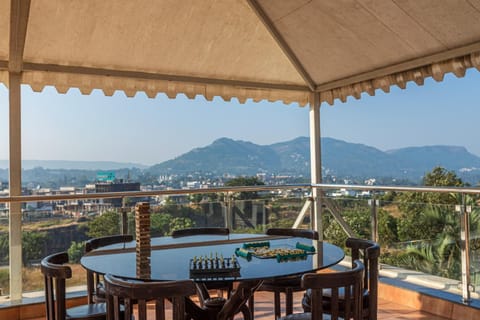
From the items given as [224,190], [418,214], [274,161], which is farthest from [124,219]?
[274,161]

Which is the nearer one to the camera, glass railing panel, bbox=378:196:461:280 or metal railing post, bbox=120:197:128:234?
glass railing panel, bbox=378:196:461:280

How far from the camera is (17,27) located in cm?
393

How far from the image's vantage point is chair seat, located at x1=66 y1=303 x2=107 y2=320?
104 inches

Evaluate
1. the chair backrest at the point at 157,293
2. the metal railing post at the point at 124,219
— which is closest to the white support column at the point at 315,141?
the metal railing post at the point at 124,219

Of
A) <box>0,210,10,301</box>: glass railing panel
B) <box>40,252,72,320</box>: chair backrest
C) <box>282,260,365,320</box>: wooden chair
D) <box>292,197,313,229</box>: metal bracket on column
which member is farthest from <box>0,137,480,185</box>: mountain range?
<box>40,252,72,320</box>: chair backrest

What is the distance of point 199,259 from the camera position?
2.68 meters

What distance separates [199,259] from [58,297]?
0.81 meters

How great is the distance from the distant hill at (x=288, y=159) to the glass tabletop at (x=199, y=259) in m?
5.58

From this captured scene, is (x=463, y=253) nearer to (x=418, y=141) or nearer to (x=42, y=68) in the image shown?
(x=42, y=68)

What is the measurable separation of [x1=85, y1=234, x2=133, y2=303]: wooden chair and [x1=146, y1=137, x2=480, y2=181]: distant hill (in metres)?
5.18

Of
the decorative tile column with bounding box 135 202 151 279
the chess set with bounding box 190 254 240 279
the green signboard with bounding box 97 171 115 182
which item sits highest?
the green signboard with bounding box 97 171 115 182

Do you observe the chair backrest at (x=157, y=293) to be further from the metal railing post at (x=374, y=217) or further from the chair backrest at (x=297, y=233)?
the metal railing post at (x=374, y=217)

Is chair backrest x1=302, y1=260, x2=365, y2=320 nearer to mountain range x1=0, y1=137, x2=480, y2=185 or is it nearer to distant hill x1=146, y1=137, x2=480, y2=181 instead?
mountain range x1=0, y1=137, x2=480, y2=185

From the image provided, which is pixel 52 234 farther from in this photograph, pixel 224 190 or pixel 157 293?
pixel 157 293
